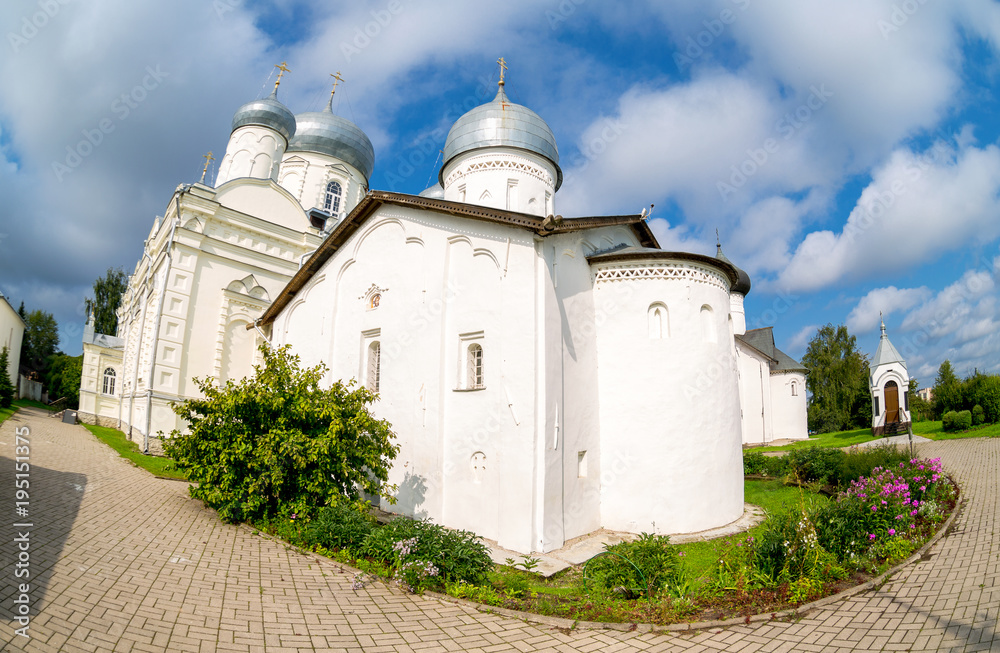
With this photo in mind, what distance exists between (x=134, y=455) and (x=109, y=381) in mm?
13433

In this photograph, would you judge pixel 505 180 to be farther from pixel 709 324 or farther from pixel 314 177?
pixel 314 177

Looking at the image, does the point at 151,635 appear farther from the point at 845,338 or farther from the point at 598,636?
the point at 845,338

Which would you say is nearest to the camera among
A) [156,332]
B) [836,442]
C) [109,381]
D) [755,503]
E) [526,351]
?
[526,351]

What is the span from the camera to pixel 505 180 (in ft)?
46.0

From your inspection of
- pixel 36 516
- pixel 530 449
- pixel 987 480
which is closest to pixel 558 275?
pixel 530 449

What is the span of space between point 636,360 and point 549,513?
3.40 m

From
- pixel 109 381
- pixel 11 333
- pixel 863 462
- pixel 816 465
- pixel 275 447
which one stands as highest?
pixel 11 333

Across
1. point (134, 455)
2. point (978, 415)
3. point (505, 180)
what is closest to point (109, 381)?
point (134, 455)

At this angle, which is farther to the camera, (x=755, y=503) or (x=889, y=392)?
(x=889, y=392)

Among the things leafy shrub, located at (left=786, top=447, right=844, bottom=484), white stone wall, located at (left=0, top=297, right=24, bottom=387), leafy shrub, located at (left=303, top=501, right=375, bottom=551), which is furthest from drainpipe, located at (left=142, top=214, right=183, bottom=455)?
white stone wall, located at (left=0, top=297, right=24, bottom=387)

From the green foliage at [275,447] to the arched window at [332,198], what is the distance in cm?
1537

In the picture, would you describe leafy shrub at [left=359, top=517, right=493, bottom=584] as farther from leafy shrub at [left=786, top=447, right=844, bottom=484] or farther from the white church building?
leafy shrub at [left=786, top=447, right=844, bottom=484]

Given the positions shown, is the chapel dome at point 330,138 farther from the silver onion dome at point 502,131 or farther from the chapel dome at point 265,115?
the silver onion dome at point 502,131

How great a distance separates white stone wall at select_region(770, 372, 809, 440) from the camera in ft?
87.2
